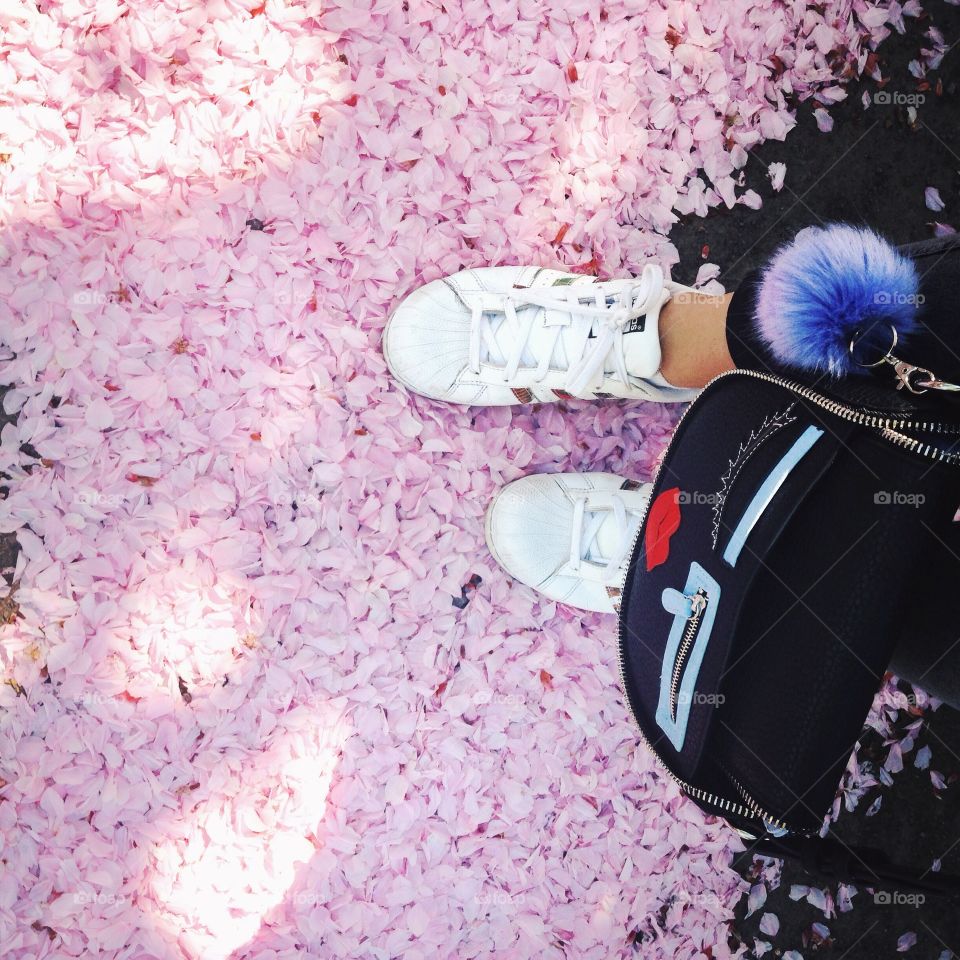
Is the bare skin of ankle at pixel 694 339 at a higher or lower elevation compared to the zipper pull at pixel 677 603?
higher

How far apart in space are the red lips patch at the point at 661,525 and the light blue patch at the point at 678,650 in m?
0.07

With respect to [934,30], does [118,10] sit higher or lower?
lower

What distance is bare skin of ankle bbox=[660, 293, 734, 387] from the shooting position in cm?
119

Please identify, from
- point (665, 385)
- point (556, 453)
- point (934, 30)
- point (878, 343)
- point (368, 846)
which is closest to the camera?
point (878, 343)

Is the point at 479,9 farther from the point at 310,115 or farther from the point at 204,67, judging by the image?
the point at 204,67

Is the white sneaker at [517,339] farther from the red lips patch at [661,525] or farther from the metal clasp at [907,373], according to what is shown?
the metal clasp at [907,373]

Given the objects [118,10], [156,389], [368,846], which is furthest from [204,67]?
[368,846]

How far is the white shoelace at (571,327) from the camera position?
1322 millimetres

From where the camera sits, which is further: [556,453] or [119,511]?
[556,453]

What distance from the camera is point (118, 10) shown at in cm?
138

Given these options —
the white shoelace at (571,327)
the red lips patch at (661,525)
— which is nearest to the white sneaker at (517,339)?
the white shoelace at (571,327)

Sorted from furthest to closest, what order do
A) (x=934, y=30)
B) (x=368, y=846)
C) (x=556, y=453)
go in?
(x=934, y=30) < (x=556, y=453) < (x=368, y=846)

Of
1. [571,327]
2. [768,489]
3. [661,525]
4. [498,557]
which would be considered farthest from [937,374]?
[498,557]

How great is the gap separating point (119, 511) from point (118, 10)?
0.89m
